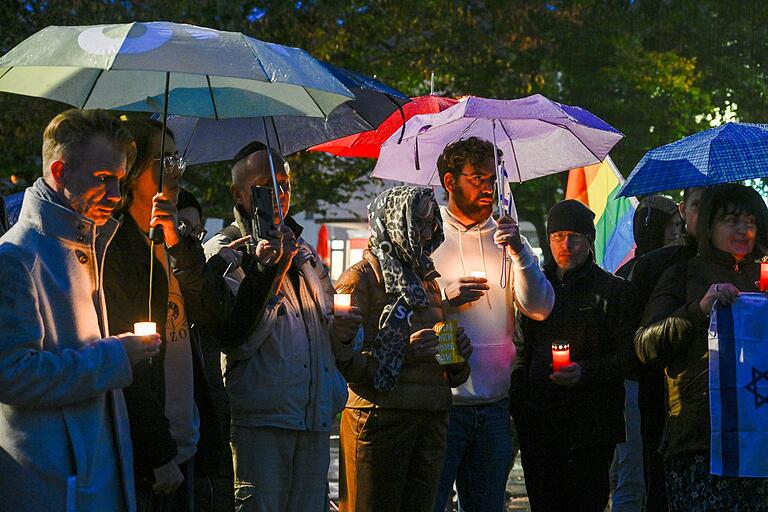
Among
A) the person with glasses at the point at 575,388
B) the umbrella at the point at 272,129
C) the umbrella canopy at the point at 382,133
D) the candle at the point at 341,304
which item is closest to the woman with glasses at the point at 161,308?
the candle at the point at 341,304

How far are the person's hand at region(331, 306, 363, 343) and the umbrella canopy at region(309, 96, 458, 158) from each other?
247cm

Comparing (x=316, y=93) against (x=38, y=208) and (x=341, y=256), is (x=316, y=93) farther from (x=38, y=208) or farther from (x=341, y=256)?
(x=341, y=256)

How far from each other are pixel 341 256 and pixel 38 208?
Result: 35.3 meters

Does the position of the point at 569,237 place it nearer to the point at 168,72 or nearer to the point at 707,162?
the point at 707,162

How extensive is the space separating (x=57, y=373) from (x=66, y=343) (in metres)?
0.20

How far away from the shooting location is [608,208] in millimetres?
10859

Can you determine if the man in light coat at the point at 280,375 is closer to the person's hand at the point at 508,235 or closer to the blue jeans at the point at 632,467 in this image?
the person's hand at the point at 508,235

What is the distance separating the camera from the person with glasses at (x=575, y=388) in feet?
22.5

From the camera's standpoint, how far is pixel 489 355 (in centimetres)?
680

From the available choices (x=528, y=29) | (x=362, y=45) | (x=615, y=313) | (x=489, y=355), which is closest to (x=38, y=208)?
(x=489, y=355)

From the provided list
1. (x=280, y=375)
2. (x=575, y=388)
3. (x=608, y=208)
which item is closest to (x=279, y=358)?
(x=280, y=375)

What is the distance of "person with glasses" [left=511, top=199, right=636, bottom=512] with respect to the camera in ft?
22.5

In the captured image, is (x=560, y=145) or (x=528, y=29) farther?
(x=528, y=29)

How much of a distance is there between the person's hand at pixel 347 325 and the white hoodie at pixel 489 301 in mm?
950
